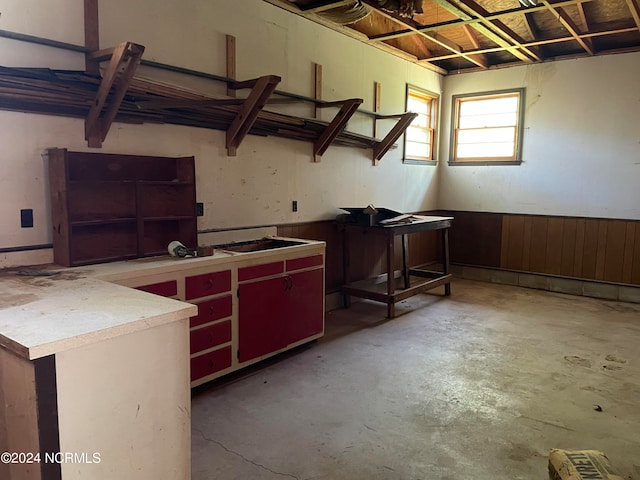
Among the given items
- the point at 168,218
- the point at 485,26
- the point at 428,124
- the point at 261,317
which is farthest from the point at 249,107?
the point at 428,124

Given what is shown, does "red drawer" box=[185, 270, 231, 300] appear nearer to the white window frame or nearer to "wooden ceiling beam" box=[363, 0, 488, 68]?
"wooden ceiling beam" box=[363, 0, 488, 68]

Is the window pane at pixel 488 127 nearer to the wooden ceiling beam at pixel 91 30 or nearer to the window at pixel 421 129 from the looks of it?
the window at pixel 421 129

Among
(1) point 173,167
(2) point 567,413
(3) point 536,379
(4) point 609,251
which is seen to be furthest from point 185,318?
(4) point 609,251

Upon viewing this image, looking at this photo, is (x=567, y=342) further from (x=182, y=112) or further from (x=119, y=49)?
(x=119, y=49)

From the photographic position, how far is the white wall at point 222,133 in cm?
272

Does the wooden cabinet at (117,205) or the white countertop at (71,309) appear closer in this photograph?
the white countertop at (71,309)

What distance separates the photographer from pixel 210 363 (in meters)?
3.11

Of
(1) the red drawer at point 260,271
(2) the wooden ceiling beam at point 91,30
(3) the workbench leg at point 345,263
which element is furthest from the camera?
(3) the workbench leg at point 345,263

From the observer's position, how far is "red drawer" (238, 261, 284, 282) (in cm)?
331

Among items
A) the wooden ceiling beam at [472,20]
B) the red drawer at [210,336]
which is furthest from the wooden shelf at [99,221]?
the wooden ceiling beam at [472,20]

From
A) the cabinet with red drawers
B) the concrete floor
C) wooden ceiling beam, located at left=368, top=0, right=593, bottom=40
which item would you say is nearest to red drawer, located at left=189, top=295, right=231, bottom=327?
the cabinet with red drawers

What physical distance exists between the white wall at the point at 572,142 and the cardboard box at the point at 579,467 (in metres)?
4.92

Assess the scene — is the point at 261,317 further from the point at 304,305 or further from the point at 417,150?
the point at 417,150

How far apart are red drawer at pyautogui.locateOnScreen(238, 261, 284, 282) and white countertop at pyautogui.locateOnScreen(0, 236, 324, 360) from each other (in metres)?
0.77
